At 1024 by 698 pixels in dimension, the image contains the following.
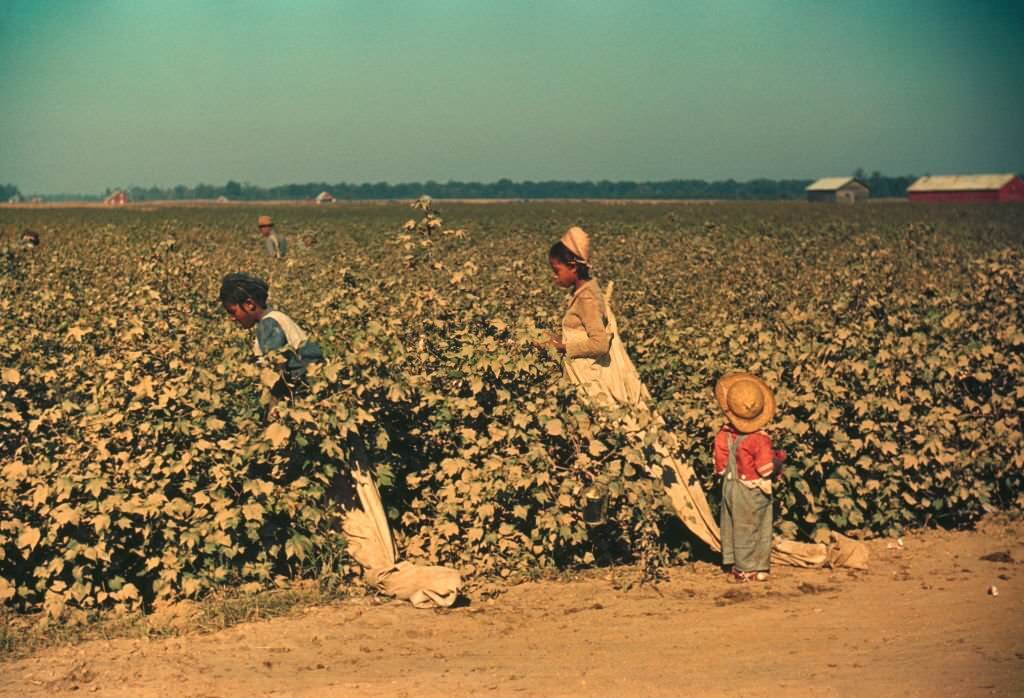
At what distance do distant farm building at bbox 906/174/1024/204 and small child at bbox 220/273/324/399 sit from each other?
91.0 metres

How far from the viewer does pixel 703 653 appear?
186 inches

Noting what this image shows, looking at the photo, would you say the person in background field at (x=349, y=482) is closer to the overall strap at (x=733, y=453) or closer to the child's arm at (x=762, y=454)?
the overall strap at (x=733, y=453)

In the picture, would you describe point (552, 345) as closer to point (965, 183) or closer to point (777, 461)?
point (777, 461)

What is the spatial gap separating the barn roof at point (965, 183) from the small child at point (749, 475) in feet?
309

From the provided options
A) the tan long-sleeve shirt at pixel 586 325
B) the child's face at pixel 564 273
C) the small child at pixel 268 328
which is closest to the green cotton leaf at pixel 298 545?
the small child at pixel 268 328

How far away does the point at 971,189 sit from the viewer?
94.2 m

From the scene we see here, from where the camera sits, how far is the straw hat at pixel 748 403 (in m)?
5.74

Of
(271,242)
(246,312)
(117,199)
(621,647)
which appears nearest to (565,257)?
(246,312)

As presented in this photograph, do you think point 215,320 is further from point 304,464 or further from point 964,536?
Result: point 964,536

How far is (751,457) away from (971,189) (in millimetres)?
97128

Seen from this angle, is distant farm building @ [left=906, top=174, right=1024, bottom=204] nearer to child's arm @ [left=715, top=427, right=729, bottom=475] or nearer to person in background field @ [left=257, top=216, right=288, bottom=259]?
person in background field @ [left=257, top=216, right=288, bottom=259]

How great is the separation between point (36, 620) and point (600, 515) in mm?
2851

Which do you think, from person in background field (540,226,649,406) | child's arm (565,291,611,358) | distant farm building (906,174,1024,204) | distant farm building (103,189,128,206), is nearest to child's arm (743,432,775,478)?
person in background field (540,226,649,406)

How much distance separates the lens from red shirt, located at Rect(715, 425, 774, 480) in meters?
5.73
